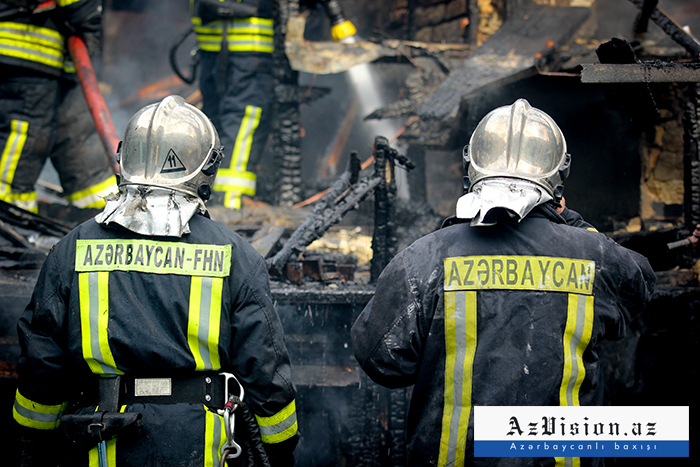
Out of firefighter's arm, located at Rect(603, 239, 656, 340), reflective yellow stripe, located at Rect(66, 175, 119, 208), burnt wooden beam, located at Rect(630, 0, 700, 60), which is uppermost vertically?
burnt wooden beam, located at Rect(630, 0, 700, 60)

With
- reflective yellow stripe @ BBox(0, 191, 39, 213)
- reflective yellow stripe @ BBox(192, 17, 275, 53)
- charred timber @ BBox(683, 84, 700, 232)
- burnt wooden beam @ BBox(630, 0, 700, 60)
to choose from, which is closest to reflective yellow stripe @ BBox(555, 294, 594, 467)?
charred timber @ BBox(683, 84, 700, 232)

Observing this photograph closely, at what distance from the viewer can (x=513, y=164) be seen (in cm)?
208

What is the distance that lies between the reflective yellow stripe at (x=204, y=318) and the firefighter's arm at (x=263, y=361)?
0.10 metres

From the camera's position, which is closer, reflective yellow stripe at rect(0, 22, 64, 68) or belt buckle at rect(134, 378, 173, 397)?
belt buckle at rect(134, 378, 173, 397)

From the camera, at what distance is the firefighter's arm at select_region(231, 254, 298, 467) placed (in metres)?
2.14

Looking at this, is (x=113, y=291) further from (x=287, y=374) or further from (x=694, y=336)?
(x=694, y=336)

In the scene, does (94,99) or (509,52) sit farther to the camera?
(509,52)

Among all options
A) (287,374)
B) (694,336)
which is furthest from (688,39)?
(287,374)

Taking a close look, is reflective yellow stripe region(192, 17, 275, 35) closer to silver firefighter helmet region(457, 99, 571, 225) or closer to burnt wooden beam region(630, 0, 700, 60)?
burnt wooden beam region(630, 0, 700, 60)

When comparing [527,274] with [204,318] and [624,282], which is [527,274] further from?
[204,318]

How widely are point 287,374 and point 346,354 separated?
2.12m

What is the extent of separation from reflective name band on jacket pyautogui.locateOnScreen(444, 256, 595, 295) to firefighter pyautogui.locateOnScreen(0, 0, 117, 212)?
4387 millimetres

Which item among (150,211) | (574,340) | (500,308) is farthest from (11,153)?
(574,340)

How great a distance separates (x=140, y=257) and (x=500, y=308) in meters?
1.36
